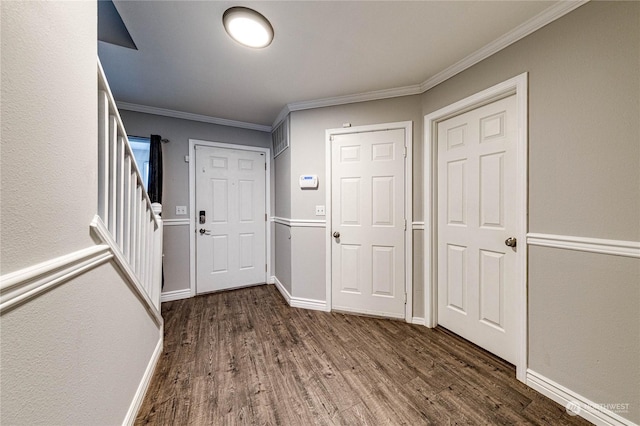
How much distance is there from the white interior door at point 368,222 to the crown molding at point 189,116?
144cm

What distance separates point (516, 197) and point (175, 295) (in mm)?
3660

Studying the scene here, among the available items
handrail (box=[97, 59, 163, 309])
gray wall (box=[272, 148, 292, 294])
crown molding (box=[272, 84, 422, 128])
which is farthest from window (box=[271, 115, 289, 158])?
handrail (box=[97, 59, 163, 309])

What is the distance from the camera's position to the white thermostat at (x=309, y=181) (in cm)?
269

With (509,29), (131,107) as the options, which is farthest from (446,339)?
(131,107)

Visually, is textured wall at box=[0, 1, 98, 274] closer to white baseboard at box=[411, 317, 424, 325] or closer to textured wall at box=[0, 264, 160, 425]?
textured wall at box=[0, 264, 160, 425]

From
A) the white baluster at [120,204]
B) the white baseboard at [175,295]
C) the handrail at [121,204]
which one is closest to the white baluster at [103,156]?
the handrail at [121,204]

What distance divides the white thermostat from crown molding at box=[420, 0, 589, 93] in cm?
144

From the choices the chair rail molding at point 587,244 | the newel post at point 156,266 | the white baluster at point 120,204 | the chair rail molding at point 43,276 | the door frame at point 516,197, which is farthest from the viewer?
the newel post at point 156,266

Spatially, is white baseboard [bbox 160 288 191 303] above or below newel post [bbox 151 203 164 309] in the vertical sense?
below

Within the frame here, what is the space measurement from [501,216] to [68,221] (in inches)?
96.9

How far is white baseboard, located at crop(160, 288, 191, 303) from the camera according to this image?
2961mm

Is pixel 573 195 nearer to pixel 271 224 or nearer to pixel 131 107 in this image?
pixel 271 224

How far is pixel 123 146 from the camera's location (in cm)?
140

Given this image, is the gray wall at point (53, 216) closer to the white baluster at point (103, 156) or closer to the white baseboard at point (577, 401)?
the white baluster at point (103, 156)
